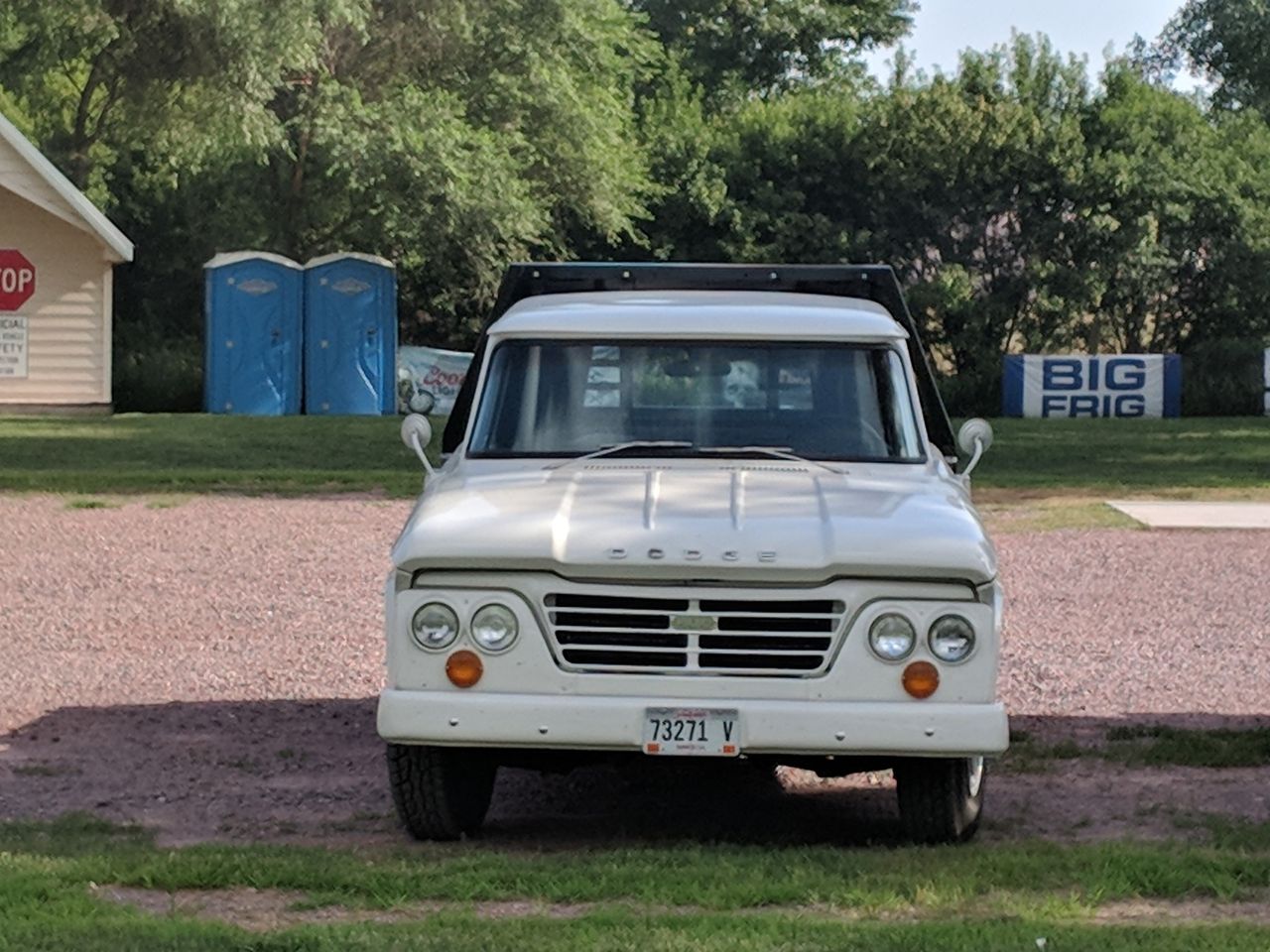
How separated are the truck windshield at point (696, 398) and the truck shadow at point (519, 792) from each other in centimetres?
121

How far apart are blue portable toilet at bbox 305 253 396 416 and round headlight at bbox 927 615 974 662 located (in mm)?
28425

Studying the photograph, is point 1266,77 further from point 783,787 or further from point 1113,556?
point 783,787

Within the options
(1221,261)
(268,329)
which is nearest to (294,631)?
(268,329)

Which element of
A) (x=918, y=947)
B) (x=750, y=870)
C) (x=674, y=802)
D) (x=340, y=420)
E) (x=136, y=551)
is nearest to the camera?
(x=918, y=947)

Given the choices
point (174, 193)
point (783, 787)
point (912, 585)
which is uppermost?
point (174, 193)

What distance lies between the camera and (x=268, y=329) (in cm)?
3481

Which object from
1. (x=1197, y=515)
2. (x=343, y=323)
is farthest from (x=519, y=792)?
(x=343, y=323)

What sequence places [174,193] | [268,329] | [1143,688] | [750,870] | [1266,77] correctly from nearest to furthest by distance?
[750,870]
[1143,688]
[268,329]
[174,193]
[1266,77]

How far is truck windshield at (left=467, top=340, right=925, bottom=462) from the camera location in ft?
27.1

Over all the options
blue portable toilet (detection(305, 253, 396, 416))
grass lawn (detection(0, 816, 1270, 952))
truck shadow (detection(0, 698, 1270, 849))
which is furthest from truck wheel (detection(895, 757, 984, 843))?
blue portable toilet (detection(305, 253, 396, 416))

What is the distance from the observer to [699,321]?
27.7 feet

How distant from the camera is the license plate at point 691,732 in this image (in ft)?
23.0

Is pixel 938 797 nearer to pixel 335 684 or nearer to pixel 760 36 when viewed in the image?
pixel 335 684

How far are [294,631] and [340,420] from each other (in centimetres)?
1931
